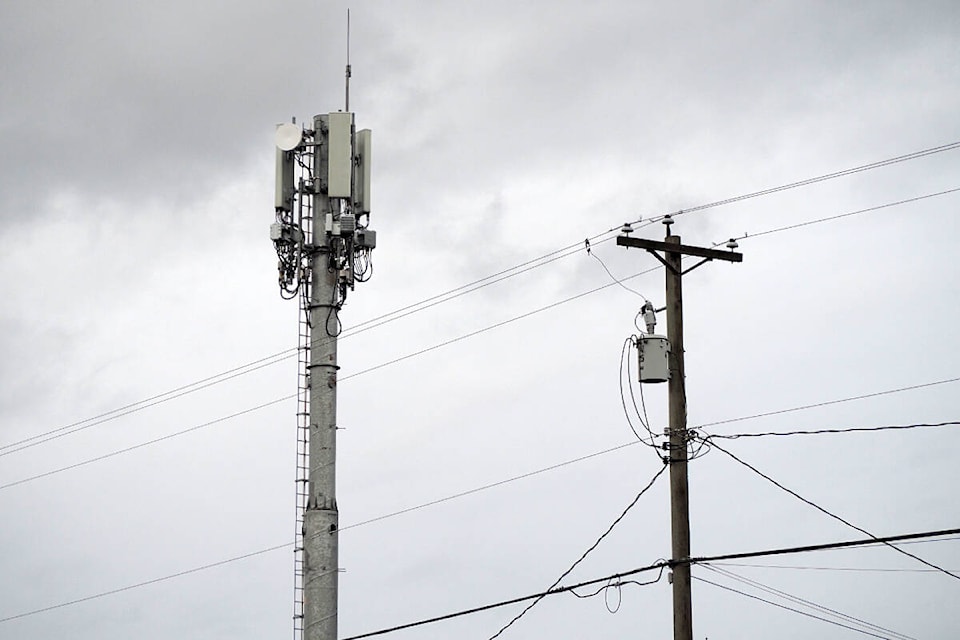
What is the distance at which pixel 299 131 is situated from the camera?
137 feet

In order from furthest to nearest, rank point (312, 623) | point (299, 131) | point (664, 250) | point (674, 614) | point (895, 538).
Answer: point (299, 131), point (312, 623), point (664, 250), point (674, 614), point (895, 538)

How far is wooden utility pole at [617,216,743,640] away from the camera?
25.7 meters

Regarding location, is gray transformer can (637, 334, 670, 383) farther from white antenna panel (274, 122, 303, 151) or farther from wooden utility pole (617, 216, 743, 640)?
white antenna panel (274, 122, 303, 151)

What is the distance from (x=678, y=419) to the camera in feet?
87.6

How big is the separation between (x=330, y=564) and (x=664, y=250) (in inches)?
632

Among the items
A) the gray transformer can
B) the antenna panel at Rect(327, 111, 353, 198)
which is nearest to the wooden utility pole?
the gray transformer can

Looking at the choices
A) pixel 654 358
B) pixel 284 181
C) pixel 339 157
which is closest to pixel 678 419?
pixel 654 358

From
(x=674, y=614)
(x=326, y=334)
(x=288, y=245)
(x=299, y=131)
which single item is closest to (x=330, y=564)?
(x=326, y=334)

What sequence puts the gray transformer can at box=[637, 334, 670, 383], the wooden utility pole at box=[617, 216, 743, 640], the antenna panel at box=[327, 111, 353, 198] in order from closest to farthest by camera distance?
1. the wooden utility pole at box=[617, 216, 743, 640]
2. the gray transformer can at box=[637, 334, 670, 383]
3. the antenna panel at box=[327, 111, 353, 198]

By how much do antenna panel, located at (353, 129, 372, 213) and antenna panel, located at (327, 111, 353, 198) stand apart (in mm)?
397

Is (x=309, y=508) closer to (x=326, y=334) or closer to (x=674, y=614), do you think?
(x=326, y=334)

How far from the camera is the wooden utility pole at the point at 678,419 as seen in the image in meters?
25.7

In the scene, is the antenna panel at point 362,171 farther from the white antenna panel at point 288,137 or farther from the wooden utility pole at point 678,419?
the wooden utility pole at point 678,419

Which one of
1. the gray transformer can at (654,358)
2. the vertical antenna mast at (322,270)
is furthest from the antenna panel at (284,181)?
the gray transformer can at (654,358)
